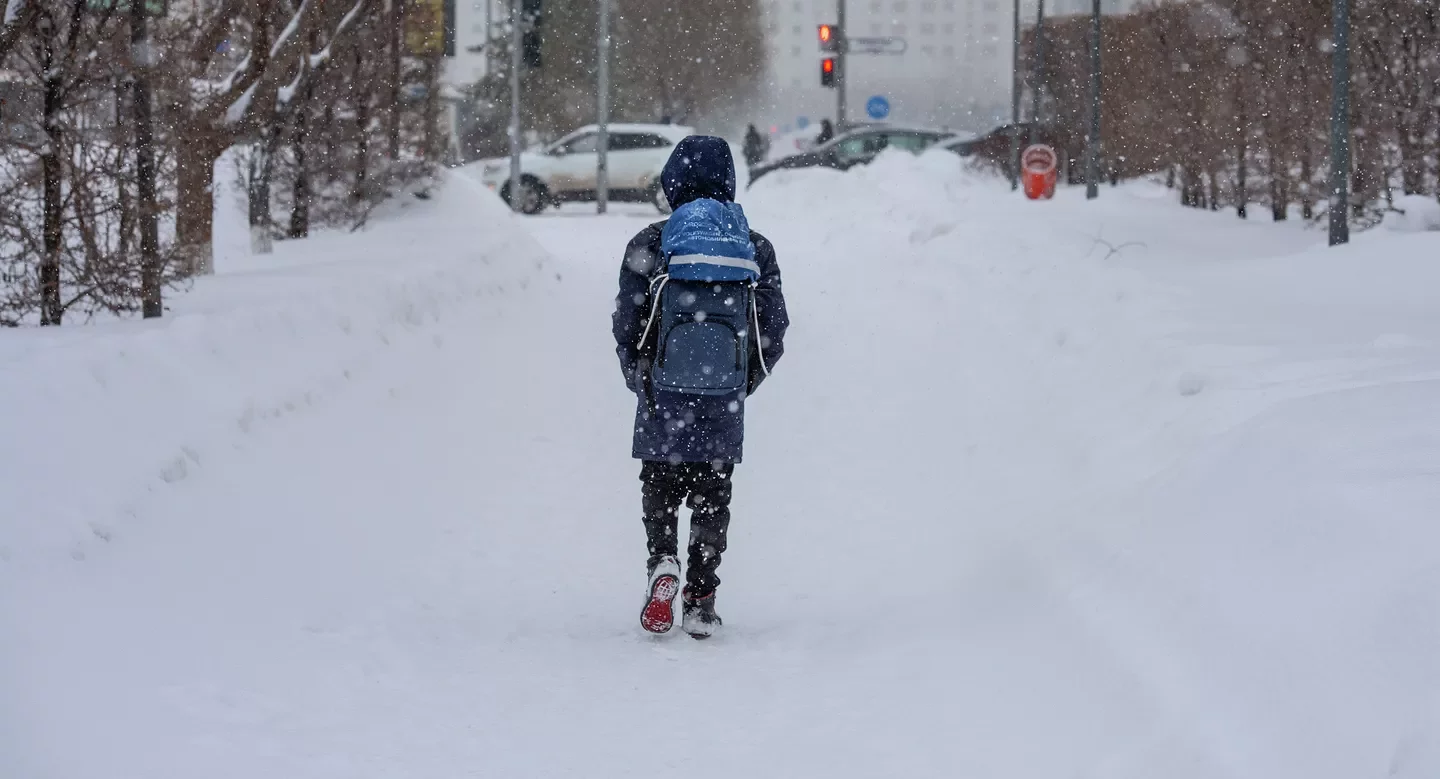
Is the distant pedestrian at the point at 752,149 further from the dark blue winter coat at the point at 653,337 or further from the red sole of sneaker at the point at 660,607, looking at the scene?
the red sole of sneaker at the point at 660,607

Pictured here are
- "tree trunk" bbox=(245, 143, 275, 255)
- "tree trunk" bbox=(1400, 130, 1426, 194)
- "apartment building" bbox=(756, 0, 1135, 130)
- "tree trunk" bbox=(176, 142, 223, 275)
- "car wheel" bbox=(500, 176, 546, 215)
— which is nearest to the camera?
"tree trunk" bbox=(176, 142, 223, 275)

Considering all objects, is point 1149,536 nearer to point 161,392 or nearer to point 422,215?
point 161,392

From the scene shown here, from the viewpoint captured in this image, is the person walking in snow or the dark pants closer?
the person walking in snow

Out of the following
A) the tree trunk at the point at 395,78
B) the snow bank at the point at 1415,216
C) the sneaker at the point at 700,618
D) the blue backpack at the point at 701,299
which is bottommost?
the sneaker at the point at 700,618

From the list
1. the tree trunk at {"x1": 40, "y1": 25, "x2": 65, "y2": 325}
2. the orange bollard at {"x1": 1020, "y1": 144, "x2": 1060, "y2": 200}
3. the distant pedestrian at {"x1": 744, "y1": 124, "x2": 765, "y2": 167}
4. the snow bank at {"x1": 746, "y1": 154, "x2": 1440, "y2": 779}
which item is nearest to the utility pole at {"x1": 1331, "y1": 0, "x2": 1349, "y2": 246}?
the snow bank at {"x1": 746, "y1": 154, "x2": 1440, "y2": 779}

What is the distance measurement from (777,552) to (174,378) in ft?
9.10

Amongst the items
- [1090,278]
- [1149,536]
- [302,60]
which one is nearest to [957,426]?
[1090,278]

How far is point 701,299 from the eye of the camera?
17.2ft

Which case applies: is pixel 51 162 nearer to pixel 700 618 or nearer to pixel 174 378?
pixel 174 378

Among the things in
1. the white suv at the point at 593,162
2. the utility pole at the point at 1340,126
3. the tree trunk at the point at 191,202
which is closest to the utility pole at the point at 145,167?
the tree trunk at the point at 191,202

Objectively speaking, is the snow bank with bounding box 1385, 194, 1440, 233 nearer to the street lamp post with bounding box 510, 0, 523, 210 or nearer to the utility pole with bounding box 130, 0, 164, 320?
the utility pole with bounding box 130, 0, 164, 320

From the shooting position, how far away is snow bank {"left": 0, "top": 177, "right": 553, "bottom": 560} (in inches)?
202

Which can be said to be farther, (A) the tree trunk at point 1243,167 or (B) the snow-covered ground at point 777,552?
(A) the tree trunk at point 1243,167

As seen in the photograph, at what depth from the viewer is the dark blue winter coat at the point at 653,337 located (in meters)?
5.31
